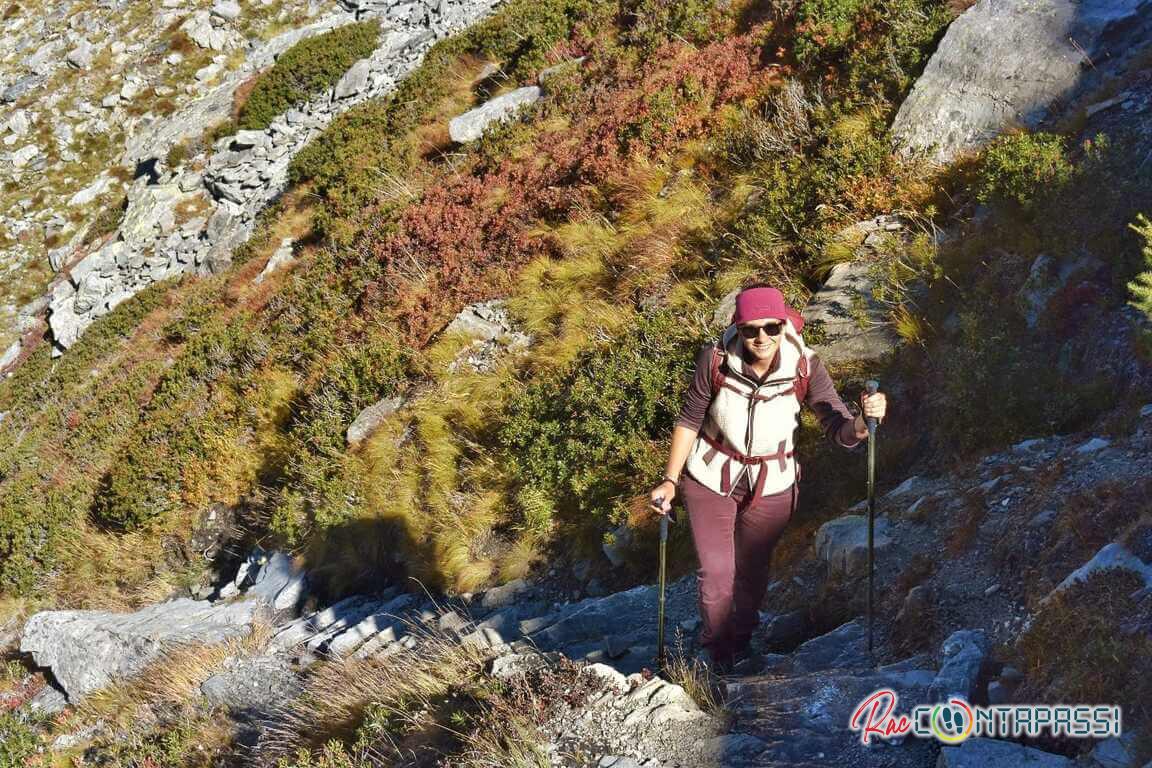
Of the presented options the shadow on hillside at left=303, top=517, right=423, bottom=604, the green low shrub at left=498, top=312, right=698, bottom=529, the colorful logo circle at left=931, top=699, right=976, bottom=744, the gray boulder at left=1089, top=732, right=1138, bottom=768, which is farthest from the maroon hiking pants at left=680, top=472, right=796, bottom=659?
the shadow on hillside at left=303, top=517, right=423, bottom=604

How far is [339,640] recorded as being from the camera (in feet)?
24.6

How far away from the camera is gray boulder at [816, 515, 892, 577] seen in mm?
5289

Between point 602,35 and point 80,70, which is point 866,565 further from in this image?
point 80,70

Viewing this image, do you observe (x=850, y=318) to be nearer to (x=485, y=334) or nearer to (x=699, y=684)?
(x=699, y=684)

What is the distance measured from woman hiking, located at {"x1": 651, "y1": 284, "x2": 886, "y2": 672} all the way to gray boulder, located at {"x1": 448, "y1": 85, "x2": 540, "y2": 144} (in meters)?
10.4

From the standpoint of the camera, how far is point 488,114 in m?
14.4

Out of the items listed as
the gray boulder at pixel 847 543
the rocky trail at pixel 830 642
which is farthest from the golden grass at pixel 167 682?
the gray boulder at pixel 847 543

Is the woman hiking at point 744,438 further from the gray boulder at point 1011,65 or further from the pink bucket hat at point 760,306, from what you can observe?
the gray boulder at point 1011,65

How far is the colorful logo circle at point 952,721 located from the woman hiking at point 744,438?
126 cm

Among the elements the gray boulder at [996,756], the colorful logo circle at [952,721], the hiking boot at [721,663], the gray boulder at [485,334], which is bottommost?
the gray boulder at [485,334]

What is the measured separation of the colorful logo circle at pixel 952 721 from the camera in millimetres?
3609

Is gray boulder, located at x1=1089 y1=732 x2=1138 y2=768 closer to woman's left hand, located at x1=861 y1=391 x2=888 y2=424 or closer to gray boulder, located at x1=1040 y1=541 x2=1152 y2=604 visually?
gray boulder, located at x1=1040 y1=541 x2=1152 y2=604

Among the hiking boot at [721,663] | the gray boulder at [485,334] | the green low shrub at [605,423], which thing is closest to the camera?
the hiking boot at [721,663]

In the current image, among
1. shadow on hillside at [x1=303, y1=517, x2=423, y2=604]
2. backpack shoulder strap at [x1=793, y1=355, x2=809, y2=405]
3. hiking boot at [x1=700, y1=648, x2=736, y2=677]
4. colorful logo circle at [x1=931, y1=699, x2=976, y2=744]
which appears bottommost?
shadow on hillside at [x1=303, y1=517, x2=423, y2=604]
